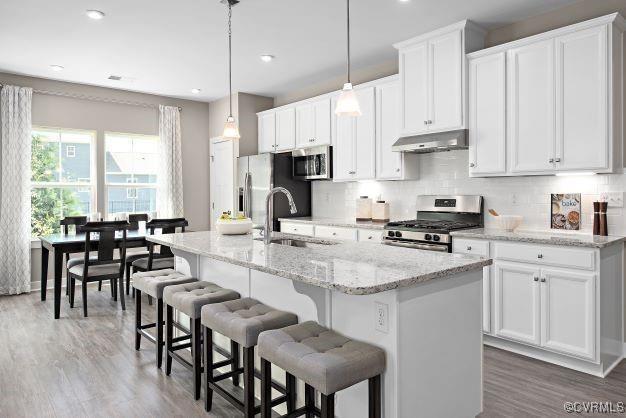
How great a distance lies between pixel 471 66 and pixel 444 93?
12.5 inches

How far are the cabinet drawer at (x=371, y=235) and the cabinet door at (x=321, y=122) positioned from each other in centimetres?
140

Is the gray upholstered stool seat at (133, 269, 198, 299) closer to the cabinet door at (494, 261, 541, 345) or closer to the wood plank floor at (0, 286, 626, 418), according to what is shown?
the wood plank floor at (0, 286, 626, 418)

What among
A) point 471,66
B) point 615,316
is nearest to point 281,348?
point 615,316

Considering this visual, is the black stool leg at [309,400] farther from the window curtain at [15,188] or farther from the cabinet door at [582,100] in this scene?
the window curtain at [15,188]

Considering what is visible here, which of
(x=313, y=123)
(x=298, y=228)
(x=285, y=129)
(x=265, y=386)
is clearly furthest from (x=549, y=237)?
(x=285, y=129)

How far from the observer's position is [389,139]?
4.72m

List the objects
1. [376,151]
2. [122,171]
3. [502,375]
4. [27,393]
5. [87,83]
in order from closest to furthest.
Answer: [27,393]
[502,375]
[376,151]
[87,83]
[122,171]

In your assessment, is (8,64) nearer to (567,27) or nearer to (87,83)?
(87,83)

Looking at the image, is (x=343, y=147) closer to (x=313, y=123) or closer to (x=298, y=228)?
(x=313, y=123)

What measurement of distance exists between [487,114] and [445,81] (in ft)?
1.68

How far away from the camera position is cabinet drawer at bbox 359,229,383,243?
447 centimetres

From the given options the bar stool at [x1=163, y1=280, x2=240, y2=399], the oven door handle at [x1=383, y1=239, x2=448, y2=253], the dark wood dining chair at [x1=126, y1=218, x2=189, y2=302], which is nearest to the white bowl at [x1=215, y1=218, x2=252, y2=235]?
the bar stool at [x1=163, y1=280, x2=240, y2=399]

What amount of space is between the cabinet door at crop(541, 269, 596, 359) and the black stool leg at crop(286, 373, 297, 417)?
2006mm

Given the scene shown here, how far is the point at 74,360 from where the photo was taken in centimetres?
333
